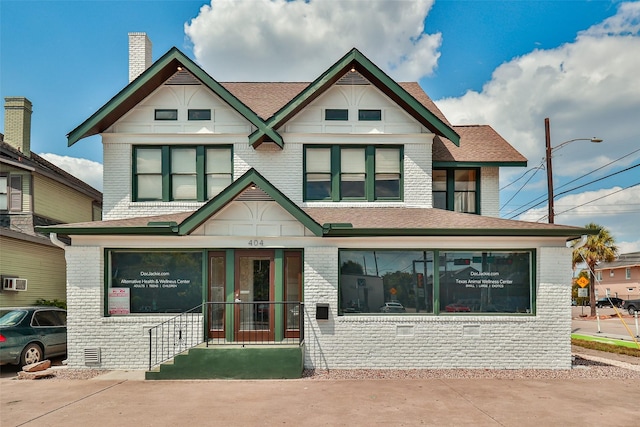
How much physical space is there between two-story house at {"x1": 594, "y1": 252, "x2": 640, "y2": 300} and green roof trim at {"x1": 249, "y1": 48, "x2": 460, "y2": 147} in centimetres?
5012

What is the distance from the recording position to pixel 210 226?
12766 mm

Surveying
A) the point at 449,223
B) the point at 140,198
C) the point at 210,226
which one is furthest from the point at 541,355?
the point at 140,198

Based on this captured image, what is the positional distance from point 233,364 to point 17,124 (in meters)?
15.5

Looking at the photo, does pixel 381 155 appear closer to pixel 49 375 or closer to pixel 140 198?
pixel 140 198

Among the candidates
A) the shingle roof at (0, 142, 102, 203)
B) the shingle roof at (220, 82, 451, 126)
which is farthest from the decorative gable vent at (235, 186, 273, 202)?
the shingle roof at (0, 142, 102, 203)

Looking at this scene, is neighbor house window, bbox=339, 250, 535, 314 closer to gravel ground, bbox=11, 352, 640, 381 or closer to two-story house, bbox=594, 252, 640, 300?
gravel ground, bbox=11, 352, 640, 381

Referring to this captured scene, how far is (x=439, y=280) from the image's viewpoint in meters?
12.9

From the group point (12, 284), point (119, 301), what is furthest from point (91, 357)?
point (12, 284)

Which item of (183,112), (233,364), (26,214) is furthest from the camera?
(26,214)

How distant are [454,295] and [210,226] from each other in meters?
6.45

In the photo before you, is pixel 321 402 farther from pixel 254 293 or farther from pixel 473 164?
pixel 473 164

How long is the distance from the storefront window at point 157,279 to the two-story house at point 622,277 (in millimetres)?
53954

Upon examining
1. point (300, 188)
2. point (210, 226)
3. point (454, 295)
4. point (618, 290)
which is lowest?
point (618, 290)

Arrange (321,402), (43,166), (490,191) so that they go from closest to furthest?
(321,402)
(490,191)
(43,166)
